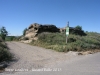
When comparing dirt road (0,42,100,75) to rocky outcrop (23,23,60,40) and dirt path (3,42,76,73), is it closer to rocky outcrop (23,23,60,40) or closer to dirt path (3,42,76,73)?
dirt path (3,42,76,73)

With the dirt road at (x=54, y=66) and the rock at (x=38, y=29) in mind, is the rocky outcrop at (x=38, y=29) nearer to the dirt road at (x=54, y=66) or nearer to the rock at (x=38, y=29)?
the rock at (x=38, y=29)

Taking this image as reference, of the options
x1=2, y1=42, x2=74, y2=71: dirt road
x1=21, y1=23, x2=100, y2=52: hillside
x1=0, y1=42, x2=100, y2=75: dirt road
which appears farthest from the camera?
x1=21, y1=23, x2=100, y2=52: hillside

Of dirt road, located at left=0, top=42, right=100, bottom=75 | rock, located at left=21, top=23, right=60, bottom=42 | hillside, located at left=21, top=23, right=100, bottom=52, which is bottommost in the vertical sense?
dirt road, located at left=0, top=42, right=100, bottom=75

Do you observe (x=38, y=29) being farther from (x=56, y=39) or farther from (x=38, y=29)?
(x=56, y=39)

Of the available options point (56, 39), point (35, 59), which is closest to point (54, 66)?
point (35, 59)

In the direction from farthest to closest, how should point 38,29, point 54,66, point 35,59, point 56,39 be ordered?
1. point 38,29
2. point 56,39
3. point 35,59
4. point 54,66

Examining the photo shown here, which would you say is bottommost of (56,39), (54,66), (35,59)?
(54,66)

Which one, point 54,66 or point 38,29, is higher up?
point 38,29

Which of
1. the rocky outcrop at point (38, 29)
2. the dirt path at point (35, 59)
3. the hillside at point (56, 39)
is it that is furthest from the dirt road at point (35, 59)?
the rocky outcrop at point (38, 29)

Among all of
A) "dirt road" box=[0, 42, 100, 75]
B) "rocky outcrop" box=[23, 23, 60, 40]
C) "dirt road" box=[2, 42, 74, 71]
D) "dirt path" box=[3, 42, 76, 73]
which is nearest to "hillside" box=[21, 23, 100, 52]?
"rocky outcrop" box=[23, 23, 60, 40]

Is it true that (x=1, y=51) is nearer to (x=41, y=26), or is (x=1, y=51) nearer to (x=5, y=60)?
Answer: (x=5, y=60)

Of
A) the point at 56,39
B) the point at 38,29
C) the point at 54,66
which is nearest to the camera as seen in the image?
the point at 54,66

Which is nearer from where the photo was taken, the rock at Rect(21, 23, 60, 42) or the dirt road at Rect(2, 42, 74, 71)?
the dirt road at Rect(2, 42, 74, 71)

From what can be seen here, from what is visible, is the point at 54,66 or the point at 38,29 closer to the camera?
the point at 54,66
